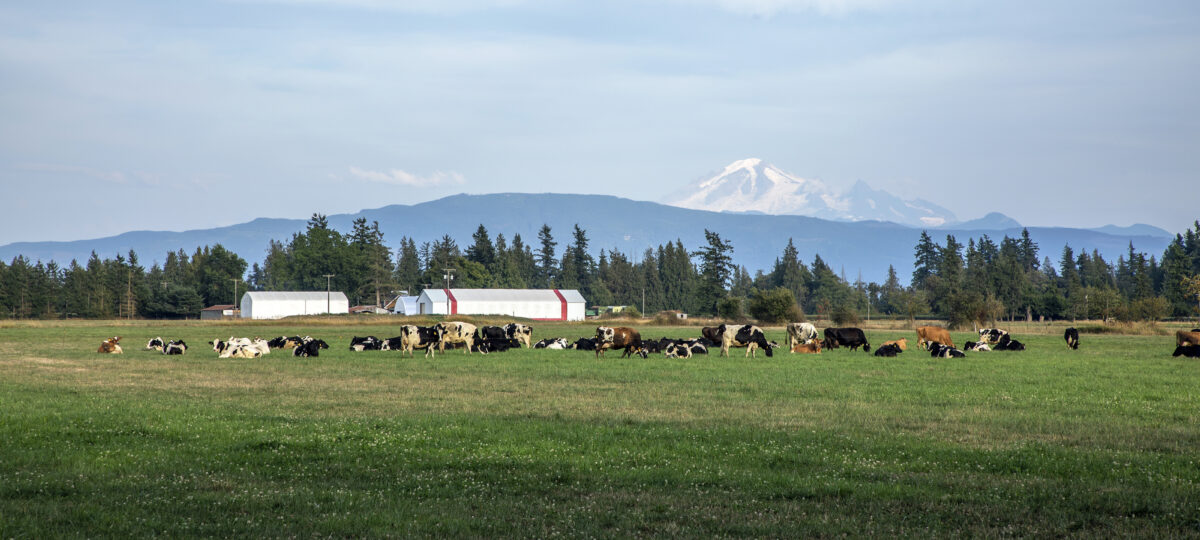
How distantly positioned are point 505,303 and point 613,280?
2279 inches

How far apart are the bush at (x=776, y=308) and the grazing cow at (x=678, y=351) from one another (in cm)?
6075

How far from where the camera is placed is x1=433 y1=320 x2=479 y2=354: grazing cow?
116 feet

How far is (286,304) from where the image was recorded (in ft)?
428

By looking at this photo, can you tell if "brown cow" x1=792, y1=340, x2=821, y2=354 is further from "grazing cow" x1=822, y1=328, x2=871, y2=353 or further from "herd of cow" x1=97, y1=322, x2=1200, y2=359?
"grazing cow" x1=822, y1=328, x2=871, y2=353

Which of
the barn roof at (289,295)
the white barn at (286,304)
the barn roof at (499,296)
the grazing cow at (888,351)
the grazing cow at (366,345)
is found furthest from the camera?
the barn roof at (289,295)

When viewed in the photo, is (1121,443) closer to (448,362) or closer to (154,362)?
(448,362)

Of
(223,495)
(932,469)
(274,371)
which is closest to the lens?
(223,495)

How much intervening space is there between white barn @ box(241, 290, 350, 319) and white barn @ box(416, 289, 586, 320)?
50.0ft

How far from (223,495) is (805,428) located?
897cm

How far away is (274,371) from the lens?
26031 mm

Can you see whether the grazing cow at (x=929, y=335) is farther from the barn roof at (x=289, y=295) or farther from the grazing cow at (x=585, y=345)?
the barn roof at (x=289, y=295)

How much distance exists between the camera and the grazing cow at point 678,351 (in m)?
32.5

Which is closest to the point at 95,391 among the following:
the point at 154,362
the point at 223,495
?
the point at 154,362

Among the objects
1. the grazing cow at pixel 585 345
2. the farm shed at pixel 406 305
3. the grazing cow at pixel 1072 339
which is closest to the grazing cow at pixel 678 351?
the grazing cow at pixel 585 345
